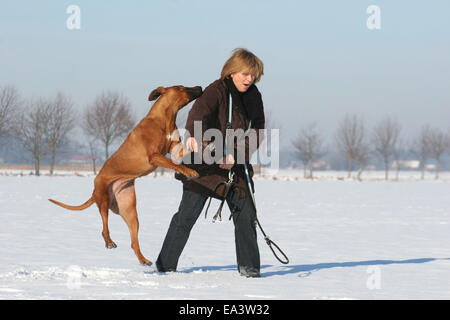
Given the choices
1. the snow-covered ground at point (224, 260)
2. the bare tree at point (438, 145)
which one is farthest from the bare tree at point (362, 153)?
the snow-covered ground at point (224, 260)

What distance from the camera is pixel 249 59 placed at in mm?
4797

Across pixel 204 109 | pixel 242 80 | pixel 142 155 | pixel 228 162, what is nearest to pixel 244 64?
pixel 242 80

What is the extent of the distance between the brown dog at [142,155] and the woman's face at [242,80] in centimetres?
64

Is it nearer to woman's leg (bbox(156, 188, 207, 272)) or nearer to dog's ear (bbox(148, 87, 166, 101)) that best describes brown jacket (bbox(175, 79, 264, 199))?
woman's leg (bbox(156, 188, 207, 272))

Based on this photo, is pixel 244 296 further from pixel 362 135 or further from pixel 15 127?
pixel 362 135

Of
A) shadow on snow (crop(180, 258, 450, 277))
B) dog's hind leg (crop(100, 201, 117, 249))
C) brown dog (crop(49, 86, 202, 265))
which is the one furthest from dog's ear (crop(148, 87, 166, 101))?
shadow on snow (crop(180, 258, 450, 277))

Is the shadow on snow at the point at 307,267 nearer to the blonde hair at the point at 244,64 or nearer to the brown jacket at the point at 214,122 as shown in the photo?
the brown jacket at the point at 214,122

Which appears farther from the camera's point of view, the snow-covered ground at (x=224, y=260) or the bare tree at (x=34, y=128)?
the bare tree at (x=34, y=128)

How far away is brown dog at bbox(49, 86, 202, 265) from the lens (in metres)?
4.05

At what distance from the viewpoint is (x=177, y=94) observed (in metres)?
4.23

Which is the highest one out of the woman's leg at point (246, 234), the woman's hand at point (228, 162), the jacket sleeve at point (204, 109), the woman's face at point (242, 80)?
the woman's face at point (242, 80)

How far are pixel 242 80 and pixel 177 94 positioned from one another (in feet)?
2.75

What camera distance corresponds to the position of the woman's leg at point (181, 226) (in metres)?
5.02
